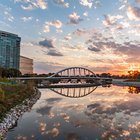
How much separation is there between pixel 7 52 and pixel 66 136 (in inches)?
6775

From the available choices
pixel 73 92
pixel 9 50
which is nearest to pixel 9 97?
pixel 73 92

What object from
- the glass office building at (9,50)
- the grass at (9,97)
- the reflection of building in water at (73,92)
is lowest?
the reflection of building in water at (73,92)

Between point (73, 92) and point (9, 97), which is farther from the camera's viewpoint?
point (73, 92)

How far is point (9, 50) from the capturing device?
187 metres

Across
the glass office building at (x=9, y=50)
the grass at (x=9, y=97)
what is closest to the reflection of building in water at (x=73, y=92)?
the grass at (x=9, y=97)

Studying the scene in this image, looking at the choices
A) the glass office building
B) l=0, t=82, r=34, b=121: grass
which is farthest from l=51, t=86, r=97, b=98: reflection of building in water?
the glass office building

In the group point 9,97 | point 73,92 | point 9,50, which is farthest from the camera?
point 9,50

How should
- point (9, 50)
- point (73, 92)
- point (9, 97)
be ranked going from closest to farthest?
Answer: point (9, 97) < point (73, 92) < point (9, 50)

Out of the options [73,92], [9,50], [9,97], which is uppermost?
[9,50]

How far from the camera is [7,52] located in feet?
608

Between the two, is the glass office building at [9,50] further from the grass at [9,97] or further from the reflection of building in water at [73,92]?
the grass at [9,97]

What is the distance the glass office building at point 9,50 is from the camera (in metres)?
181

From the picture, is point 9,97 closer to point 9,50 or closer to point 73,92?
point 73,92

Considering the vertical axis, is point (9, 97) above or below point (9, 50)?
below
